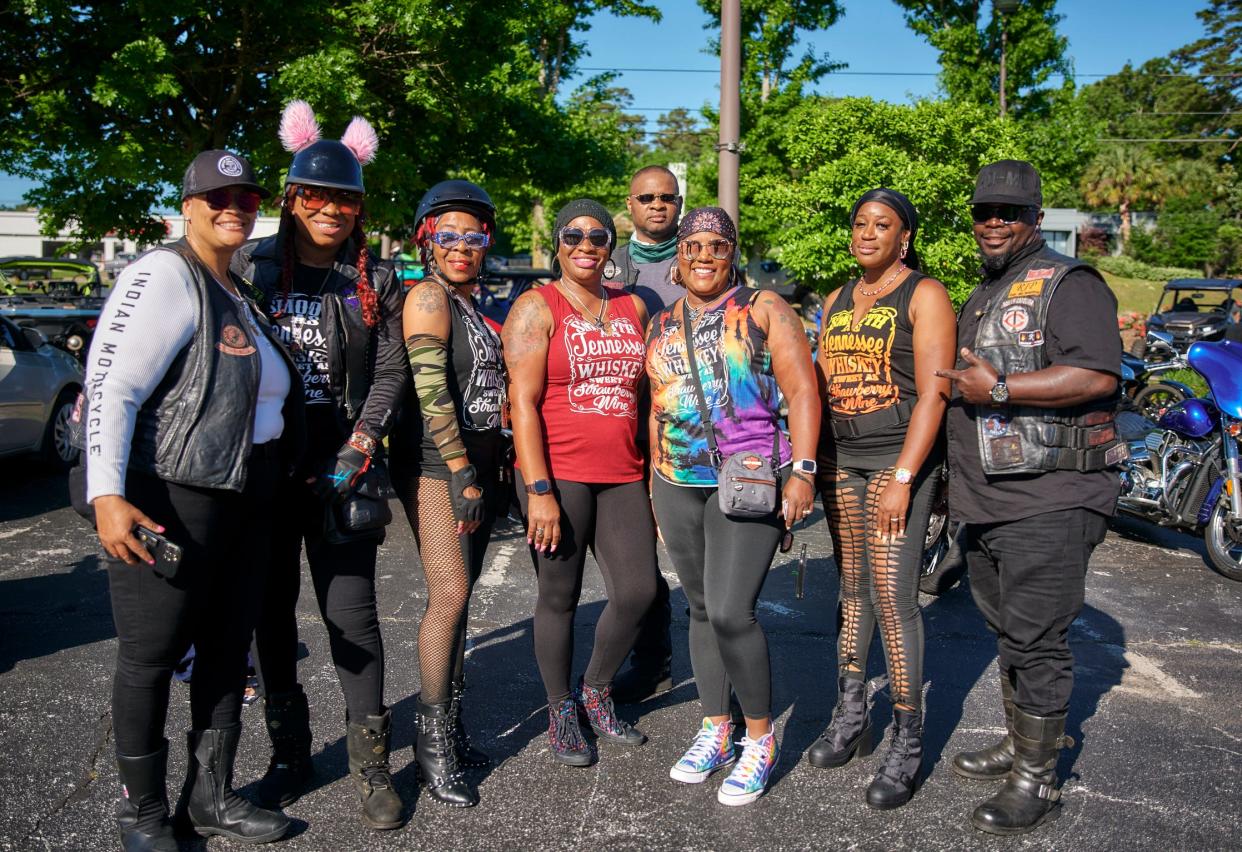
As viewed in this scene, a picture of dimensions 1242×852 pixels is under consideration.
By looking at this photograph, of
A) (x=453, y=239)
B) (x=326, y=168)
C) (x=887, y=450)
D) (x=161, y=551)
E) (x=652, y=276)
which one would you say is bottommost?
(x=161, y=551)

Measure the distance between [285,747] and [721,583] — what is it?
156 cm

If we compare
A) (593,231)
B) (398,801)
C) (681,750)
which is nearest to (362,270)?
(593,231)

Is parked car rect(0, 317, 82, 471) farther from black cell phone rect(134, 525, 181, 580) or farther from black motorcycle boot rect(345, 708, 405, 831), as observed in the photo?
black cell phone rect(134, 525, 181, 580)

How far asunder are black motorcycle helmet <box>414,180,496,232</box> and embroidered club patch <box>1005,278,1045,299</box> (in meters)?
1.78

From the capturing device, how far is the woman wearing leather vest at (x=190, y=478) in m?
2.67

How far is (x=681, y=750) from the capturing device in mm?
3822

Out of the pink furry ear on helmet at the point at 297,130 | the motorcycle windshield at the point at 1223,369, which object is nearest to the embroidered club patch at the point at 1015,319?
the pink furry ear on helmet at the point at 297,130

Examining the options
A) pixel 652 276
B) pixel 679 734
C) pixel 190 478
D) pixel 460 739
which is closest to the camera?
pixel 190 478

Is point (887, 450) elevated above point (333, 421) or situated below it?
below

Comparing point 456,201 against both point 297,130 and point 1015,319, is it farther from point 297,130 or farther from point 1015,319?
point 1015,319

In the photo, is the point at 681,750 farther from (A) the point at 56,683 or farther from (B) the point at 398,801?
(A) the point at 56,683

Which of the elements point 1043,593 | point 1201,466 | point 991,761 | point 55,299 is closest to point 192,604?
point 1043,593

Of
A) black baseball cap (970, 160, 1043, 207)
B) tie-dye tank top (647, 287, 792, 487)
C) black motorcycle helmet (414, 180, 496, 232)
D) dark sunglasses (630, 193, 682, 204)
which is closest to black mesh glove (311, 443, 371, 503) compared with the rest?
black motorcycle helmet (414, 180, 496, 232)

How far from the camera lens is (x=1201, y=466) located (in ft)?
21.7
